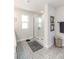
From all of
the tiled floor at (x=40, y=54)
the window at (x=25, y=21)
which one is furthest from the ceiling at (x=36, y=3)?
the tiled floor at (x=40, y=54)

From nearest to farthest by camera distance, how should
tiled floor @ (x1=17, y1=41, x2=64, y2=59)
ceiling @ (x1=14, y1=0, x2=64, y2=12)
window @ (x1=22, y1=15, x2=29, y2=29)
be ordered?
tiled floor @ (x1=17, y1=41, x2=64, y2=59) → ceiling @ (x1=14, y1=0, x2=64, y2=12) → window @ (x1=22, y1=15, x2=29, y2=29)

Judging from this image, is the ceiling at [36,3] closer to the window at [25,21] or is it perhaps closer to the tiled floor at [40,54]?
the window at [25,21]

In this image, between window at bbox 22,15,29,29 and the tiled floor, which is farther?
window at bbox 22,15,29,29

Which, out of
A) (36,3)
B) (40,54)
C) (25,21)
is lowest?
(40,54)

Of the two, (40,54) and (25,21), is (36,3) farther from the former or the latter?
(40,54)

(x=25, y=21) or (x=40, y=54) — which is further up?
(x=25, y=21)

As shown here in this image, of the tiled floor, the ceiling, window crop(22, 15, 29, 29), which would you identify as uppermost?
the ceiling

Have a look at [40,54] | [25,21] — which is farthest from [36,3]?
[40,54]

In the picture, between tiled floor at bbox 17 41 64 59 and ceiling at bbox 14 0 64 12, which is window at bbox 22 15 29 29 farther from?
tiled floor at bbox 17 41 64 59

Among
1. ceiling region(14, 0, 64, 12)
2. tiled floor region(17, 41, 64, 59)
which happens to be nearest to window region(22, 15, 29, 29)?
ceiling region(14, 0, 64, 12)

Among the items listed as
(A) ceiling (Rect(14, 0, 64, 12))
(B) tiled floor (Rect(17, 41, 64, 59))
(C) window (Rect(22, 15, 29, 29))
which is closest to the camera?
(B) tiled floor (Rect(17, 41, 64, 59))
